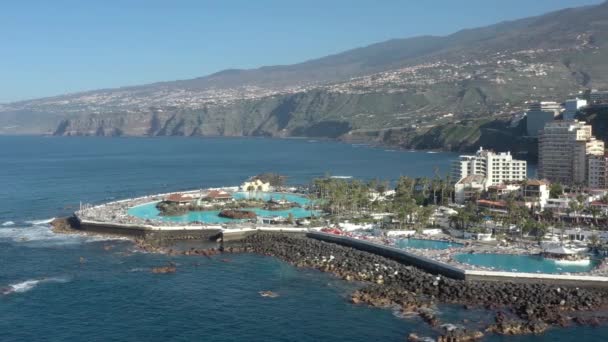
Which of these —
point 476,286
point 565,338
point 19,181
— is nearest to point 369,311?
point 476,286

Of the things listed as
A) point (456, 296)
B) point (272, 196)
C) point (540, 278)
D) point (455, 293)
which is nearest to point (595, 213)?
point (540, 278)

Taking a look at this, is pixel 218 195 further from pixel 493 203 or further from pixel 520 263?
pixel 520 263

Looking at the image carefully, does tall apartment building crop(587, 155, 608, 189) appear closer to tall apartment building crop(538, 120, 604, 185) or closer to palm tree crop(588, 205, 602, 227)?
tall apartment building crop(538, 120, 604, 185)

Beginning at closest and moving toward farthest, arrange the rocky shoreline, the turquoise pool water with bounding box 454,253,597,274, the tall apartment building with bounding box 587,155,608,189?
the rocky shoreline < the turquoise pool water with bounding box 454,253,597,274 < the tall apartment building with bounding box 587,155,608,189

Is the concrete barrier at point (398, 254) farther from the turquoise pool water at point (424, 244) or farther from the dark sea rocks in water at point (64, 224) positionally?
the dark sea rocks in water at point (64, 224)

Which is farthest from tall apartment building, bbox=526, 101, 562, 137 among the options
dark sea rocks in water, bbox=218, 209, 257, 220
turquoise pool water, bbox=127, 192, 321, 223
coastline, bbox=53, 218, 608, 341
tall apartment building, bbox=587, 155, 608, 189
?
coastline, bbox=53, 218, 608, 341

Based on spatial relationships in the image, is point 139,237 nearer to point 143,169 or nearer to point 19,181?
point 19,181
